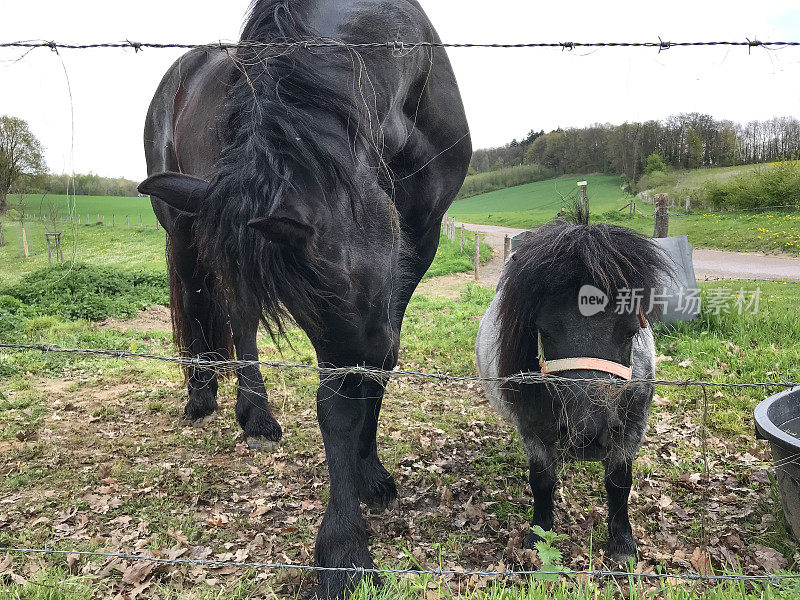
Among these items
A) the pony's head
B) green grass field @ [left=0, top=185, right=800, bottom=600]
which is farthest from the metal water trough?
the pony's head

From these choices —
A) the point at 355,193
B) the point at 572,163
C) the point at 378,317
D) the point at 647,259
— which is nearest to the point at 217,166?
the point at 355,193

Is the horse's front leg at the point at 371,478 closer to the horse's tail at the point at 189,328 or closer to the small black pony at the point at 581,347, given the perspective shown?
the small black pony at the point at 581,347

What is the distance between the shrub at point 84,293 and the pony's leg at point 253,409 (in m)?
5.66

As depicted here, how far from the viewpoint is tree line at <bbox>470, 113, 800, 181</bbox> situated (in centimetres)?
576

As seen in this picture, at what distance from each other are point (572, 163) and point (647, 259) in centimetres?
356

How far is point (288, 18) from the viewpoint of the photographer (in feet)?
7.75

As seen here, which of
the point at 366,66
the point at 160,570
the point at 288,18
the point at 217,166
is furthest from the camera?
the point at 160,570

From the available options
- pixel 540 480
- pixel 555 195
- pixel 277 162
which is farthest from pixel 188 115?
pixel 540 480

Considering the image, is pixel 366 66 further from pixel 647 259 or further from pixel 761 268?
pixel 761 268

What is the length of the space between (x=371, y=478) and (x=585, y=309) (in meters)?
1.77

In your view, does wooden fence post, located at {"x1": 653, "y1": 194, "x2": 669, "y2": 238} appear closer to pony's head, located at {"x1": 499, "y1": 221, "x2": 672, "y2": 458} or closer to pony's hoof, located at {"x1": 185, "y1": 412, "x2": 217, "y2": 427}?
pony's head, located at {"x1": 499, "y1": 221, "x2": 672, "y2": 458}

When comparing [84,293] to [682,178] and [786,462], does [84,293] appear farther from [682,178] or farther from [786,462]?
[786,462]

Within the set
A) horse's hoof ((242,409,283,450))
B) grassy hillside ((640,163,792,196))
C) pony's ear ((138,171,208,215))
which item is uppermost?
grassy hillside ((640,163,792,196))

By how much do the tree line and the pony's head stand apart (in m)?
3.17
